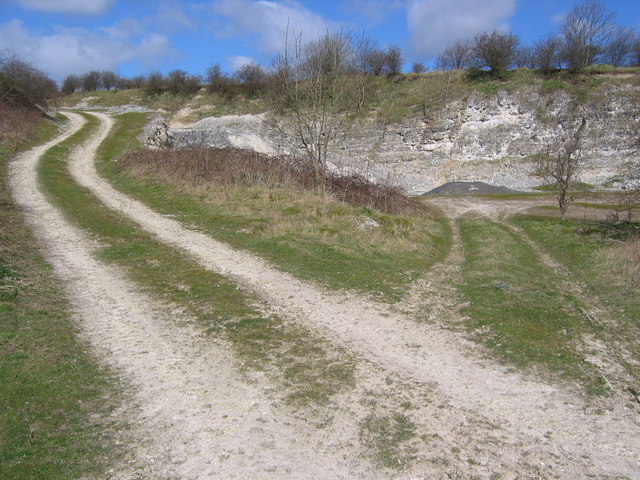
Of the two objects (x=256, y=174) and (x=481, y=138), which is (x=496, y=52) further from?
(x=256, y=174)

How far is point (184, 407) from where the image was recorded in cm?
510

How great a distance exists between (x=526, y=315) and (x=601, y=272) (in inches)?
214

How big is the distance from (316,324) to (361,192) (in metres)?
14.0

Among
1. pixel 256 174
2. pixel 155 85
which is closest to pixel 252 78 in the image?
pixel 155 85

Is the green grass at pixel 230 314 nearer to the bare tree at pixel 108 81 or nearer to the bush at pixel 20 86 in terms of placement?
the bush at pixel 20 86

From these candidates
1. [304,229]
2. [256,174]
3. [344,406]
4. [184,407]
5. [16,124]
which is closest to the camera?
[184,407]

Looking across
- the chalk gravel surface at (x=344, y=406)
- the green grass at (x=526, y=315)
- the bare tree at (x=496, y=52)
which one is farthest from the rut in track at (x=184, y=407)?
the bare tree at (x=496, y=52)

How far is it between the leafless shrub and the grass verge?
17.1 inches

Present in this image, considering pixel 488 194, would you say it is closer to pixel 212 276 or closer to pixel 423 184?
pixel 423 184

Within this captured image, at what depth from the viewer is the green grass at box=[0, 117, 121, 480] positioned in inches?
164

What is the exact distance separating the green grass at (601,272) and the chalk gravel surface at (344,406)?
84.0 inches

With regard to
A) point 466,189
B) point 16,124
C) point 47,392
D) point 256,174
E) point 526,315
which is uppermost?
point 16,124

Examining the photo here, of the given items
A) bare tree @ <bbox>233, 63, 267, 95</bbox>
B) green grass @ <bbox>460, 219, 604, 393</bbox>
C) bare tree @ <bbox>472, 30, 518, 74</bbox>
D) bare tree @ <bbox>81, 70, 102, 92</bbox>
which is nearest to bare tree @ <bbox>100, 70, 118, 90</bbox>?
bare tree @ <bbox>81, 70, 102, 92</bbox>

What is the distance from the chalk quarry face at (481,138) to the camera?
44656mm
